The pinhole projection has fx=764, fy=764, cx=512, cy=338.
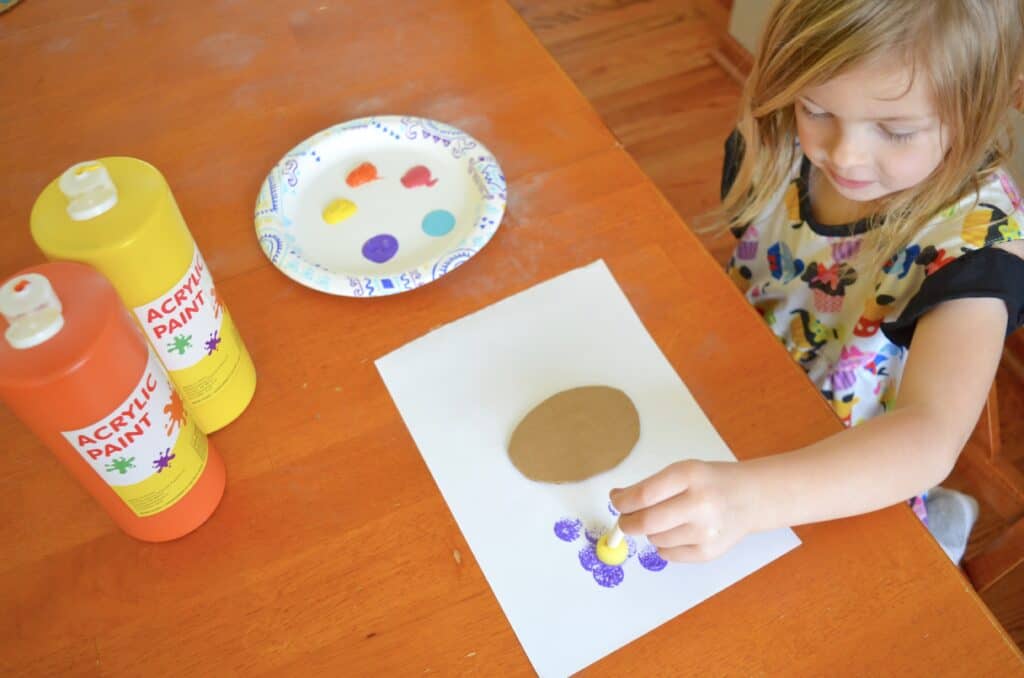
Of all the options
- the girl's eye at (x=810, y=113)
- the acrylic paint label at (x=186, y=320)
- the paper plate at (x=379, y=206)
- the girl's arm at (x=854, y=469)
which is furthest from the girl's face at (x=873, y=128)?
the acrylic paint label at (x=186, y=320)

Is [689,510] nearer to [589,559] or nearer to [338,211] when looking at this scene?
[589,559]

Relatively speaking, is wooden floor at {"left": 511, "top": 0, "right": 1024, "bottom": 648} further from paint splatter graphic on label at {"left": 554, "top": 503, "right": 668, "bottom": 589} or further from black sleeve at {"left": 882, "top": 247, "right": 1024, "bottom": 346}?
paint splatter graphic on label at {"left": 554, "top": 503, "right": 668, "bottom": 589}

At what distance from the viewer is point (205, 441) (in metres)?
0.53

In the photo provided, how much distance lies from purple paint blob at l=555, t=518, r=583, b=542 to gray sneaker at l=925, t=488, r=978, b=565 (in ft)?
1.65

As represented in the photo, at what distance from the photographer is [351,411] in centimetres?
60

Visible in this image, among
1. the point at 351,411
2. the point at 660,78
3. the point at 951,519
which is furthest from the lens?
the point at 660,78

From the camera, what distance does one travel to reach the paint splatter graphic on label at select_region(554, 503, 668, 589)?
0.52m

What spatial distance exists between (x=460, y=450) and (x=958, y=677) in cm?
35

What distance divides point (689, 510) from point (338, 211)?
415 mm

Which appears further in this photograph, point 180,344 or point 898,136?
point 898,136

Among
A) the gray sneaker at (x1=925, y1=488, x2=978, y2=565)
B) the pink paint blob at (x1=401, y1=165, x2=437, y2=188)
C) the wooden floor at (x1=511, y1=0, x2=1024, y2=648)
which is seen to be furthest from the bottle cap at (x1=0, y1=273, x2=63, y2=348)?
the wooden floor at (x1=511, y1=0, x2=1024, y2=648)

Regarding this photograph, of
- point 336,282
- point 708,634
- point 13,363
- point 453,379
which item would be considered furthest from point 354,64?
point 708,634

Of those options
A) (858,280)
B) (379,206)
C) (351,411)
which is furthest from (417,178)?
(858,280)

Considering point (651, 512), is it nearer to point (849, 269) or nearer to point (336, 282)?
point (336, 282)
